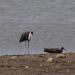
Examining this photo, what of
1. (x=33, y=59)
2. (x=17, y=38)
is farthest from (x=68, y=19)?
(x=33, y=59)

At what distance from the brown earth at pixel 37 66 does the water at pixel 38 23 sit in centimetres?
328

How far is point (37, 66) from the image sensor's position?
8.87 meters

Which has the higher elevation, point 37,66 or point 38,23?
point 38,23

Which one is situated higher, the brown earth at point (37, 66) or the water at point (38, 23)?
the water at point (38, 23)

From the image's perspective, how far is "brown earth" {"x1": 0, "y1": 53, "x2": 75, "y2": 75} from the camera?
8.30 meters

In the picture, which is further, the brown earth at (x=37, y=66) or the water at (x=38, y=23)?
the water at (x=38, y=23)

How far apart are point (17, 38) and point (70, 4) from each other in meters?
7.43

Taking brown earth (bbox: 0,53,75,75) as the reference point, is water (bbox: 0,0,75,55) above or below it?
above

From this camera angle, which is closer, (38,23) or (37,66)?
(37,66)

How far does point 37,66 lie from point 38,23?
8643mm

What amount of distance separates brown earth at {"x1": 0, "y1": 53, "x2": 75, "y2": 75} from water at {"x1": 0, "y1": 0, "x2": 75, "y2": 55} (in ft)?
10.8

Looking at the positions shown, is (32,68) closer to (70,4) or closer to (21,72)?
(21,72)

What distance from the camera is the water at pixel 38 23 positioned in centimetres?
1438

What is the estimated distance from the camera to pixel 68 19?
1844 cm
